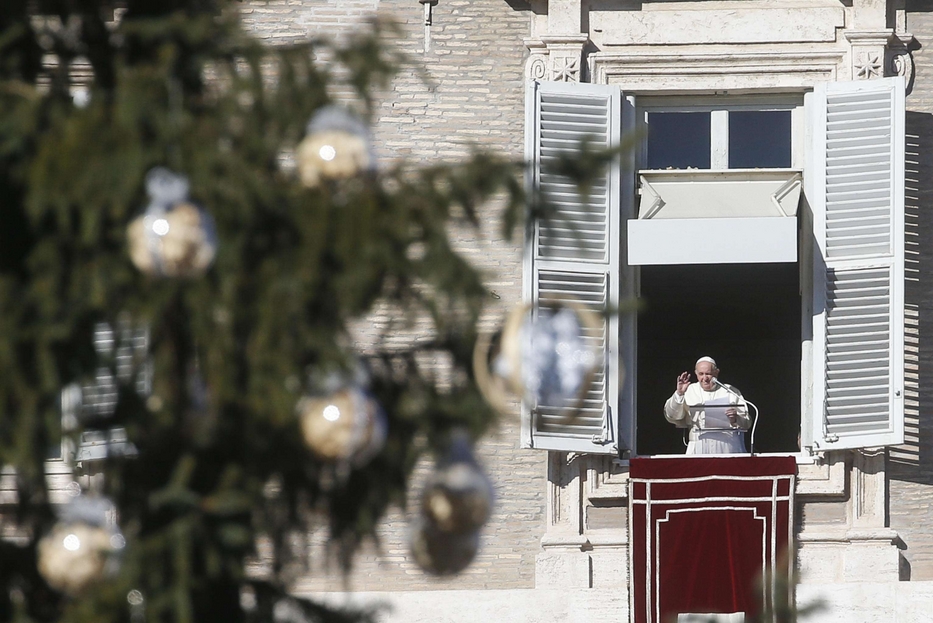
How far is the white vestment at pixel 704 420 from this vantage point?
→ 9930mm

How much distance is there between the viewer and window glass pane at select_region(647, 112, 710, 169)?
406 inches

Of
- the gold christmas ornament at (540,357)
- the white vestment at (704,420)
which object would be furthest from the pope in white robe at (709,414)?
the gold christmas ornament at (540,357)

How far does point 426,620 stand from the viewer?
968cm

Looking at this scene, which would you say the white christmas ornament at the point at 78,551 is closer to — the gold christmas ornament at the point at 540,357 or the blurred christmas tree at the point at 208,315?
the blurred christmas tree at the point at 208,315

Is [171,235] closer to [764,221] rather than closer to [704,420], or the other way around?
[764,221]

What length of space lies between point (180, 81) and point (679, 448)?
38.2 ft

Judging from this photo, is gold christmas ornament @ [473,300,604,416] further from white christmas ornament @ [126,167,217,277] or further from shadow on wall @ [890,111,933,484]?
shadow on wall @ [890,111,933,484]

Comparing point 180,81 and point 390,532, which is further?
point 390,532

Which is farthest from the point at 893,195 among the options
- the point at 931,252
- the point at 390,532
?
the point at 390,532

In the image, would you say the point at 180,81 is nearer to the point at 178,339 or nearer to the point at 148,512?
the point at 178,339

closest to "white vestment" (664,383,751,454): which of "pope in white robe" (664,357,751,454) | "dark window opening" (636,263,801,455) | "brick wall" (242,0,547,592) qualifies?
"pope in white robe" (664,357,751,454)

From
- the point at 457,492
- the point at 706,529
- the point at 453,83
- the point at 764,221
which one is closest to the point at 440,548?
the point at 457,492

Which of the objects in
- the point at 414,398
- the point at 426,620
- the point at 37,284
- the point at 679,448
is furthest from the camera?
the point at 679,448

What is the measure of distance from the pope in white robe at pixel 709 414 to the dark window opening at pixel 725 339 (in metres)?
3.19
